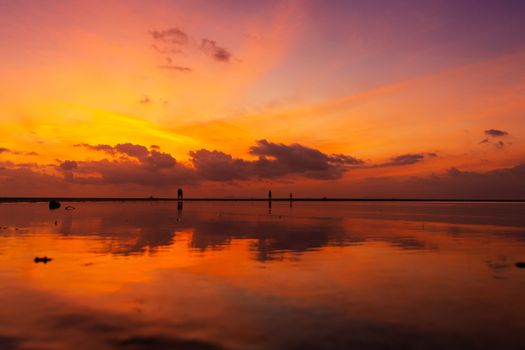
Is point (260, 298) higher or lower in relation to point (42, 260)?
lower

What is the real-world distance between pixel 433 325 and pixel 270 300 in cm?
669

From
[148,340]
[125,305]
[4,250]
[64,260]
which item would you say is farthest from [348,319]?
[4,250]

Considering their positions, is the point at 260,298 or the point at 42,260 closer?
the point at 260,298

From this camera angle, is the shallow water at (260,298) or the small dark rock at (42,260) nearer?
the shallow water at (260,298)

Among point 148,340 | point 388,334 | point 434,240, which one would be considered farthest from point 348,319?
point 434,240

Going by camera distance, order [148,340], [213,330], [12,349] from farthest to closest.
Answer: [213,330] → [148,340] → [12,349]

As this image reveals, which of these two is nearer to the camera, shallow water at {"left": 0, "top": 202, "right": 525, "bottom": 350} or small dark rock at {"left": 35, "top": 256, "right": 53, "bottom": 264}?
shallow water at {"left": 0, "top": 202, "right": 525, "bottom": 350}

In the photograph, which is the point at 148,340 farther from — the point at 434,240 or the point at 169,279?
the point at 434,240

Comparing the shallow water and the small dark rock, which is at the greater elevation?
the small dark rock

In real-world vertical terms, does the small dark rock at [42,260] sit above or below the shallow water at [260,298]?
above

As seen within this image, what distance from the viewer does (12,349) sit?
12.6m

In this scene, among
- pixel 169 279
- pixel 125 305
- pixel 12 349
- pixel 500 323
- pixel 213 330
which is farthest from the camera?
pixel 169 279

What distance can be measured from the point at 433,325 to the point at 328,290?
6144 mm

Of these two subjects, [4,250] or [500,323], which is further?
[4,250]
